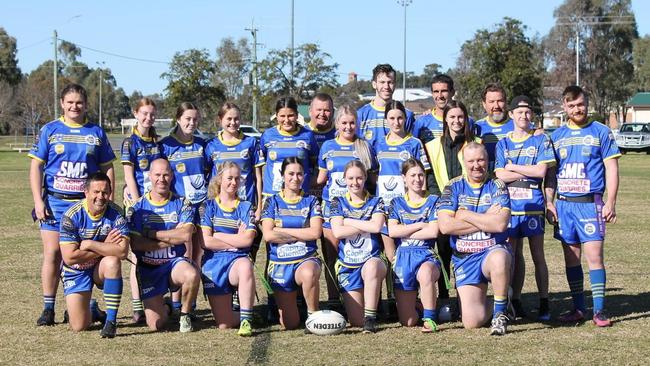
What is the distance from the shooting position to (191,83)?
4912cm

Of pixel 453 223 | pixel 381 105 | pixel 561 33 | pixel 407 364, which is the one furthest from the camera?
pixel 561 33

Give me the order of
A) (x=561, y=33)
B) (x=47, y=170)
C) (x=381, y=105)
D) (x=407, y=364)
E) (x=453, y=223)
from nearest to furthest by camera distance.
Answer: (x=407, y=364)
(x=453, y=223)
(x=47, y=170)
(x=381, y=105)
(x=561, y=33)

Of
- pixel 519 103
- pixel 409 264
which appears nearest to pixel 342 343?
pixel 409 264

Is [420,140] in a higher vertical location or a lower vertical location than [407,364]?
higher

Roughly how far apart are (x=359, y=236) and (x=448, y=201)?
76 cm

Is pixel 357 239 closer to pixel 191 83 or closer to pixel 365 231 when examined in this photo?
pixel 365 231

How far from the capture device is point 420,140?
734 centimetres

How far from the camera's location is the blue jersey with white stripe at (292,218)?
266 inches

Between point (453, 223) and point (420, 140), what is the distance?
106 centimetres

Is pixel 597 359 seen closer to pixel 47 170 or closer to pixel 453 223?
pixel 453 223

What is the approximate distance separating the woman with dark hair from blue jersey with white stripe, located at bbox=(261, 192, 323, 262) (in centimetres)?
112

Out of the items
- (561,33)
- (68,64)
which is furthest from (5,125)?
(561,33)

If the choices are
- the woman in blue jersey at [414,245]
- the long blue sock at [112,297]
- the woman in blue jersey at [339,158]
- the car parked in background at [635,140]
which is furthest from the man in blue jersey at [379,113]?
the car parked in background at [635,140]

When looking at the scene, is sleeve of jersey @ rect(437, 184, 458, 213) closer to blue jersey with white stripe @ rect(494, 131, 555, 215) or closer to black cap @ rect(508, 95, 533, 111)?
blue jersey with white stripe @ rect(494, 131, 555, 215)
